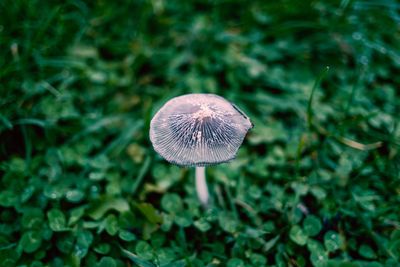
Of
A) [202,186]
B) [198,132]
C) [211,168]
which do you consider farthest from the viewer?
[211,168]

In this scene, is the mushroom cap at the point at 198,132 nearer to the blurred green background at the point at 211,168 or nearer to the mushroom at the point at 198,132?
the mushroom at the point at 198,132

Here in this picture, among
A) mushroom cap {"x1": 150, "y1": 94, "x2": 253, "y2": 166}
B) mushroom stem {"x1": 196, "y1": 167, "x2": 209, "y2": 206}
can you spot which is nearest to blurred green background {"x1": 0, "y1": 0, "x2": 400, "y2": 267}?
mushroom stem {"x1": 196, "y1": 167, "x2": 209, "y2": 206}

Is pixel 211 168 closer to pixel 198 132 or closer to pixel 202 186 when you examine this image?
pixel 202 186

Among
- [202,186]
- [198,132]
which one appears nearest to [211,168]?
[202,186]

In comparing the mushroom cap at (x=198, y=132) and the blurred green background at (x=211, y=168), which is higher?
the mushroom cap at (x=198, y=132)

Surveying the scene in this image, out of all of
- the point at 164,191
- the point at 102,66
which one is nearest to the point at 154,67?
the point at 102,66

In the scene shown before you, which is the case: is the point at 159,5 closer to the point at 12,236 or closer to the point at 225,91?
the point at 225,91

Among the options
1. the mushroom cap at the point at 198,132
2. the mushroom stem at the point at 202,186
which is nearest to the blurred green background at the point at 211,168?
the mushroom stem at the point at 202,186
